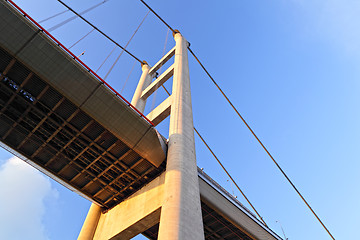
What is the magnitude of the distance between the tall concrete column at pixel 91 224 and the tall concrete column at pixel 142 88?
10606 millimetres

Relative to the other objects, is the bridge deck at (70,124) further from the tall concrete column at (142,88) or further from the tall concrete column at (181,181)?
the tall concrete column at (142,88)

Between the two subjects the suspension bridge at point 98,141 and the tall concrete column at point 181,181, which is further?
the suspension bridge at point 98,141

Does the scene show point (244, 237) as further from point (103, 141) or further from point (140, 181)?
point (103, 141)

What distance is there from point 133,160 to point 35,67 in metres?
8.64

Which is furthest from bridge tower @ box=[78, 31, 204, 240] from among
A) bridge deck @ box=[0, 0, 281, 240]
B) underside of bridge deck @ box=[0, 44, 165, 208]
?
underside of bridge deck @ box=[0, 44, 165, 208]

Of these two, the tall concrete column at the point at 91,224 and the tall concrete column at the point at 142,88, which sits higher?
the tall concrete column at the point at 142,88

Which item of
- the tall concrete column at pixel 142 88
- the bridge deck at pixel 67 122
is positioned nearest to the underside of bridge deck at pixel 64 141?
the bridge deck at pixel 67 122

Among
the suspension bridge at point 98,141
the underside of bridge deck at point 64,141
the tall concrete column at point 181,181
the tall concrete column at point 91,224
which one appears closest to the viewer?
the tall concrete column at point 181,181

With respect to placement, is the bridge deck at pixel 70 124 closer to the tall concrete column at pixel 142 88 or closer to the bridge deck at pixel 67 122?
the bridge deck at pixel 67 122

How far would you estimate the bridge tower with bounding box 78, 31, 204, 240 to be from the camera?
13531mm

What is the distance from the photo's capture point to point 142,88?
29969 mm

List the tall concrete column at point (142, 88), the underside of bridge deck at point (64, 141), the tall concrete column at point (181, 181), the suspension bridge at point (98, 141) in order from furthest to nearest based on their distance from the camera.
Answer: the tall concrete column at point (142, 88) < the underside of bridge deck at point (64, 141) < the suspension bridge at point (98, 141) < the tall concrete column at point (181, 181)

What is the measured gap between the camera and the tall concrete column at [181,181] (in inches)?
515

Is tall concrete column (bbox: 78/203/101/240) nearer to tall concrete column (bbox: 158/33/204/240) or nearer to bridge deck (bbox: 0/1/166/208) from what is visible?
A: bridge deck (bbox: 0/1/166/208)
